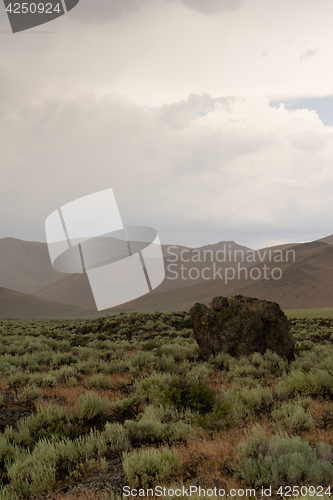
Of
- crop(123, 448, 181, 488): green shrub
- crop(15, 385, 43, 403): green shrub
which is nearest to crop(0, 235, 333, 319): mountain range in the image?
crop(15, 385, 43, 403): green shrub

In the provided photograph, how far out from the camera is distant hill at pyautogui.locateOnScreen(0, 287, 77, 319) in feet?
267

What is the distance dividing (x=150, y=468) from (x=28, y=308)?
9507cm

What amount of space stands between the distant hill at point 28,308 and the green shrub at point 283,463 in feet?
266

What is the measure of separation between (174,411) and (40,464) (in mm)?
2850

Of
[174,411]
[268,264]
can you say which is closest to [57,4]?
[174,411]

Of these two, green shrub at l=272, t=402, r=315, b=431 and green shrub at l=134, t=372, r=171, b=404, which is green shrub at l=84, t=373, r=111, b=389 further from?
green shrub at l=272, t=402, r=315, b=431

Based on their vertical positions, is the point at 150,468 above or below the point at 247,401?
above

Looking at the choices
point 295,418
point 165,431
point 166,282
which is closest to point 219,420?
point 165,431

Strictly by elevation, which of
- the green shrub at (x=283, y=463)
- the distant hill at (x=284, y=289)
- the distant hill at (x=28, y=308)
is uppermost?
the green shrub at (x=283, y=463)

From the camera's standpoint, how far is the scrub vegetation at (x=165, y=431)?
375cm

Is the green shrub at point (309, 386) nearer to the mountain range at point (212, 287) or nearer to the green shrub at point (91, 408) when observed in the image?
the green shrub at point (91, 408)

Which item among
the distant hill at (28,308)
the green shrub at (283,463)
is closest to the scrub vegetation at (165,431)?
the green shrub at (283,463)

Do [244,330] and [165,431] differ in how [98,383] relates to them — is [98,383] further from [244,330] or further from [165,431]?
[244,330]

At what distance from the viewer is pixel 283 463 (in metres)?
3.70
